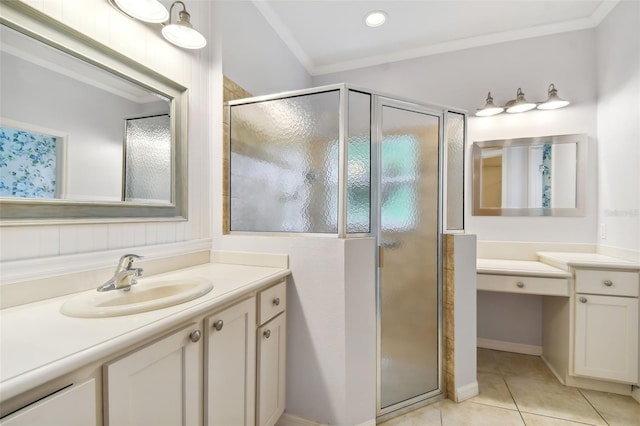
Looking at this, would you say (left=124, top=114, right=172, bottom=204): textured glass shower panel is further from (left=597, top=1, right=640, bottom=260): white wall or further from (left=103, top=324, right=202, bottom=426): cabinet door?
(left=597, top=1, right=640, bottom=260): white wall

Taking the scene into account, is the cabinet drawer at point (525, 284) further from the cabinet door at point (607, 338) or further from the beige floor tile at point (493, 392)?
the beige floor tile at point (493, 392)

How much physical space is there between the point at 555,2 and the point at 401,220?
6.95 feet

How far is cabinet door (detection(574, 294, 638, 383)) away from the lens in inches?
72.0

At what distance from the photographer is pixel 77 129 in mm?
1120

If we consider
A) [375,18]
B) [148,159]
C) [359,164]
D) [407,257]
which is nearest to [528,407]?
[407,257]

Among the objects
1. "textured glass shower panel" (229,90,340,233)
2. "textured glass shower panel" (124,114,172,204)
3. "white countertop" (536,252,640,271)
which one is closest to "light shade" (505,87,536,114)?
"white countertop" (536,252,640,271)

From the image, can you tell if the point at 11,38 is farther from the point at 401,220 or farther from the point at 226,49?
the point at 401,220

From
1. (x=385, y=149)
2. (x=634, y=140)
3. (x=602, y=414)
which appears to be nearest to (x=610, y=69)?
(x=634, y=140)

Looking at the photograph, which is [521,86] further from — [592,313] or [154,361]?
[154,361]

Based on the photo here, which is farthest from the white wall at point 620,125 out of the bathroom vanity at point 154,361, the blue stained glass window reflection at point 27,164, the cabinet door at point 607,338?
the blue stained glass window reflection at point 27,164

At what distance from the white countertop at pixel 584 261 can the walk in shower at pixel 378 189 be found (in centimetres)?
87

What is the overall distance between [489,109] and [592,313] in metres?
1.72

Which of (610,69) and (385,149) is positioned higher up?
(610,69)

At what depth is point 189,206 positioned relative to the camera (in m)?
1.64
